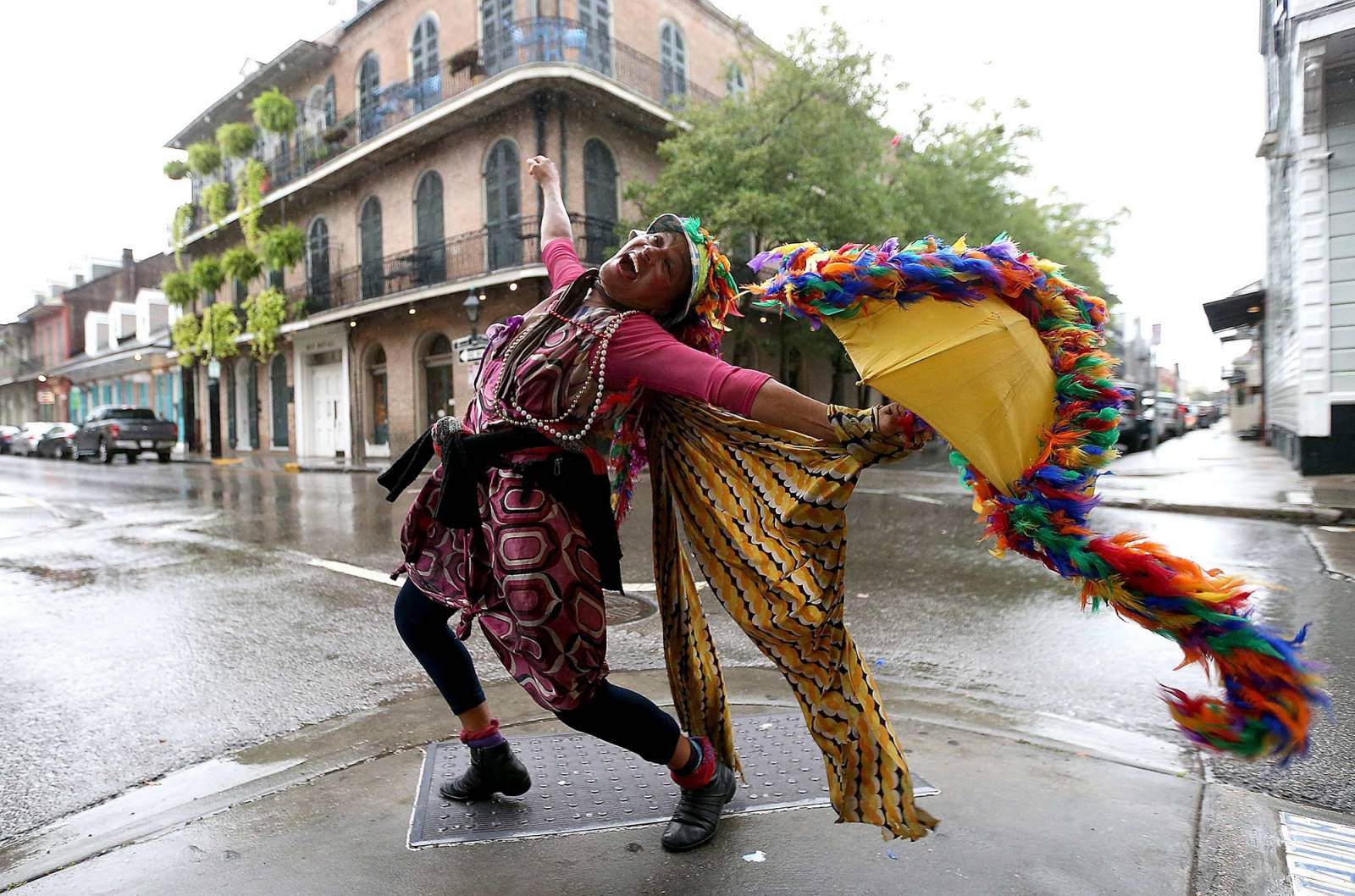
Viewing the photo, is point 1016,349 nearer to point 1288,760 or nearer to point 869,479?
point 1288,760

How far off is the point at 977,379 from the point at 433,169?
21.5 m

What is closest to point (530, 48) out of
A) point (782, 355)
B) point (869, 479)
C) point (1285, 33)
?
point (782, 355)

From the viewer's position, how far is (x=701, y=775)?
2.35 meters

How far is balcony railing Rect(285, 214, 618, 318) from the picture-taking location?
61.2ft

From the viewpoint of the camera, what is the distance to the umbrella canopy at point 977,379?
65.7 inches

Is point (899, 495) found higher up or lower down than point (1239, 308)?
lower down

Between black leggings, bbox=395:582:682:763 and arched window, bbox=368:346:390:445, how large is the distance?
22.1 metres

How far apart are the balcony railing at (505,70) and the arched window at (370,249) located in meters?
1.79

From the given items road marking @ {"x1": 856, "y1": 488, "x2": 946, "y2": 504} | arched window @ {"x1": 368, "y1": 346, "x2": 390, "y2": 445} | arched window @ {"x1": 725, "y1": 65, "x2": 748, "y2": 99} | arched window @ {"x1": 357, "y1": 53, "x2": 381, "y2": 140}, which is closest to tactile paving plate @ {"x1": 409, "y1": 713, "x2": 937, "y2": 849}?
road marking @ {"x1": 856, "y1": 488, "x2": 946, "y2": 504}

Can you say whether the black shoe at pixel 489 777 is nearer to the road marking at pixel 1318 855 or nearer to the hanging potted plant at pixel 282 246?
the road marking at pixel 1318 855

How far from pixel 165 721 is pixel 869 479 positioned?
1241 centimetres

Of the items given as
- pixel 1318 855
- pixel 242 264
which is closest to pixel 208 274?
pixel 242 264

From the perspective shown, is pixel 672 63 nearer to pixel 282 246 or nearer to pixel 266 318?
pixel 282 246

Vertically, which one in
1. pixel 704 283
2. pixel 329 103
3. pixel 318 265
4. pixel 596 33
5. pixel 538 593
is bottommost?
pixel 538 593
